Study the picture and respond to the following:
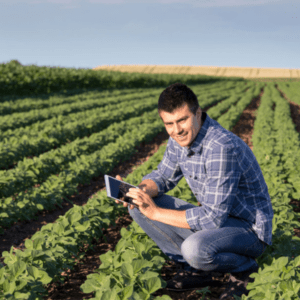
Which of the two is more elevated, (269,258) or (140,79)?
(140,79)

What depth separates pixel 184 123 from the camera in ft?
7.50

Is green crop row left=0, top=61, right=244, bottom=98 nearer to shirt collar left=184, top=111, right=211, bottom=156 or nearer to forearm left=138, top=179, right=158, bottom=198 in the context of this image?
forearm left=138, top=179, right=158, bottom=198

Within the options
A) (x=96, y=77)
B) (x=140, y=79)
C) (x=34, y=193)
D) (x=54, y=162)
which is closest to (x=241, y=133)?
(x=54, y=162)

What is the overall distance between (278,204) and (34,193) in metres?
3.55

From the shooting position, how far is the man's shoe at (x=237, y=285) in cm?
241

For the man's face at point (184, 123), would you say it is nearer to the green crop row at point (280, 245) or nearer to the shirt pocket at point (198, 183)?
the shirt pocket at point (198, 183)

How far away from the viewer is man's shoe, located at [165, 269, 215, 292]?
2.56 metres

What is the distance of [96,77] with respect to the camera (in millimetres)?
24688

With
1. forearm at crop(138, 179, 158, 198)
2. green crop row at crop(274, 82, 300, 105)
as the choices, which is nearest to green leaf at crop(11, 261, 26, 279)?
forearm at crop(138, 179, 158, 198)

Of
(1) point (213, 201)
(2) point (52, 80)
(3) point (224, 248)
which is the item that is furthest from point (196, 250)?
(2) point (52, 80)

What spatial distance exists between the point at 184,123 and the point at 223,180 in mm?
532

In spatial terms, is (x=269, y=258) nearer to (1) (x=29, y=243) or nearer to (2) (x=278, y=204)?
(2) (x=278, y=204)

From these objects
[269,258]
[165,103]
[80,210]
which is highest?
[165,103]

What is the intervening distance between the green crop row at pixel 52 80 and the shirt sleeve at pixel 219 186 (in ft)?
57.5
